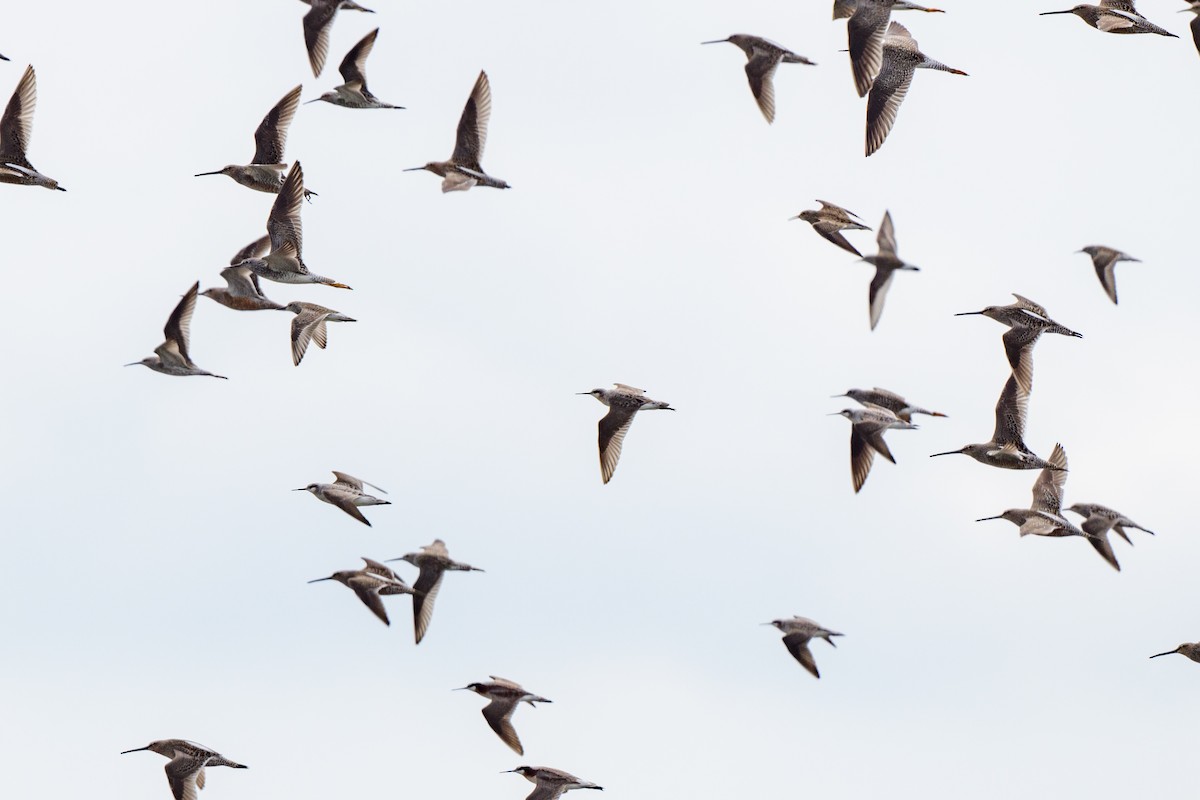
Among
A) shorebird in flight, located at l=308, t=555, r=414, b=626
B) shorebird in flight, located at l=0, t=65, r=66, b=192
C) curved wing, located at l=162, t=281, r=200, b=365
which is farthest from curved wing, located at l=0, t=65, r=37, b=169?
shorebird in flight, located at l=308, t=555, r=414, b=626

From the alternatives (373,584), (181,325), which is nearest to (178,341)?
(181,325)

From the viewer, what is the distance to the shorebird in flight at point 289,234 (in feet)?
124

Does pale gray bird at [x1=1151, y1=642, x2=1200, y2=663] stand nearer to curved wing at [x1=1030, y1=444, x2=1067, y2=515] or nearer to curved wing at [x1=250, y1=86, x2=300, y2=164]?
curved wing at [x1=1030, y1=444, x2=1067, y2=515]

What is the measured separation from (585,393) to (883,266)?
5.93 metres

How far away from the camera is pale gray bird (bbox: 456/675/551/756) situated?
37719mm

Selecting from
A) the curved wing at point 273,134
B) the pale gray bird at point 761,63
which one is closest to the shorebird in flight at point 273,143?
the curved wing at point 273,134

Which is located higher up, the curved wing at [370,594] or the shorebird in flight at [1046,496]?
the shorebird in flight at [1046,496]

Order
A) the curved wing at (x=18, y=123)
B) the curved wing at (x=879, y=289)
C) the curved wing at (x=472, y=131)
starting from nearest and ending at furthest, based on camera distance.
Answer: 1. the curved wing at (x=879, y=289)
2. the curved wing at (x=18, y=123)
3. the curved wing at (x=472, y=131)

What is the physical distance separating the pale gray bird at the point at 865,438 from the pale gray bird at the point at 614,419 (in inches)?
116

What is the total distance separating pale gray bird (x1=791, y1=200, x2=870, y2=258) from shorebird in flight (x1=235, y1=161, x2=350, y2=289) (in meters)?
6.62

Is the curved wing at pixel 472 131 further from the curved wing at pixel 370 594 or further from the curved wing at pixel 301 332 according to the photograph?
the curved wing at pixel 370 594

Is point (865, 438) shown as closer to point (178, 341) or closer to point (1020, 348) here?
point (1020, 348)

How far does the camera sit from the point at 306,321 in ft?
131

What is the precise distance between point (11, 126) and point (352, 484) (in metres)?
7.31
